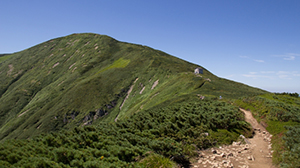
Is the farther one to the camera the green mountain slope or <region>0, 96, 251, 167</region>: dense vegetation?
the green mountain slope

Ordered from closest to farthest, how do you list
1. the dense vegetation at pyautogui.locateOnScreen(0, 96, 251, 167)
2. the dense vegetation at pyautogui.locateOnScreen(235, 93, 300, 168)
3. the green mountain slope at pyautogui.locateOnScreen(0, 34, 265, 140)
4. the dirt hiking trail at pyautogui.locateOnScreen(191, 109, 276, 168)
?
the dense vegetation at pyautogui.locateOnScreen(0, 96, 251, 167), the dense vegetation at pyautogui.locateOnScreen(235, 93, 300, 168), the dirt hiking trail at pyautogui.locateOnScreen(191, 109, 276, 168), the green mountain slope at pyautogui.locateOnScreen(0, 34, 265, 140)

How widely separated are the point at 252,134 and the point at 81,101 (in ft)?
279

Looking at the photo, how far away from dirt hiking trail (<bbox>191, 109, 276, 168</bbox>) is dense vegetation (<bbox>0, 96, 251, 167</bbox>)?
38.3 inches

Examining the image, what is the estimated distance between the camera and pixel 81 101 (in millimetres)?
91312

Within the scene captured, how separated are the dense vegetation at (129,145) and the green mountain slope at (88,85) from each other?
27.6m

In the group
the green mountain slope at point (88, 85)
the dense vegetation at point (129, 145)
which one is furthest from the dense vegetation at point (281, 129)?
the green mountain slope at point (88, 85)

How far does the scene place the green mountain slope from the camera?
220 ft

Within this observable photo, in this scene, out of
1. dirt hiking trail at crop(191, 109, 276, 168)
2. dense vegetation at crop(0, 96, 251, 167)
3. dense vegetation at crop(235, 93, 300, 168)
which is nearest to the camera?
dense vegetation at crop(0, 96, 251, 167)

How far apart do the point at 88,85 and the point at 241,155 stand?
322 feet

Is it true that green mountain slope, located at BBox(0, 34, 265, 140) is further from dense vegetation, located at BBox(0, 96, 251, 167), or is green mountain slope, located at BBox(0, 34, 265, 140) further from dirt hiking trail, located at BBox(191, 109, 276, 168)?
dirt hiking trail, located at BBox(191, 109, 276, 168)

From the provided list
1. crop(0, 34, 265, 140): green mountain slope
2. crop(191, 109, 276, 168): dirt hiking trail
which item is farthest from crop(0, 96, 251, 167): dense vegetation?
crop(0, 34, 265, 140): green mountain slope

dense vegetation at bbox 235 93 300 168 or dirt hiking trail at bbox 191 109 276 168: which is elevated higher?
dense vegetation at bbox 235 93 300 168

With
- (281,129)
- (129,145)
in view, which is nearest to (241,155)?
(281,129)

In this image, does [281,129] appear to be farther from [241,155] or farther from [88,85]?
[88,85]
